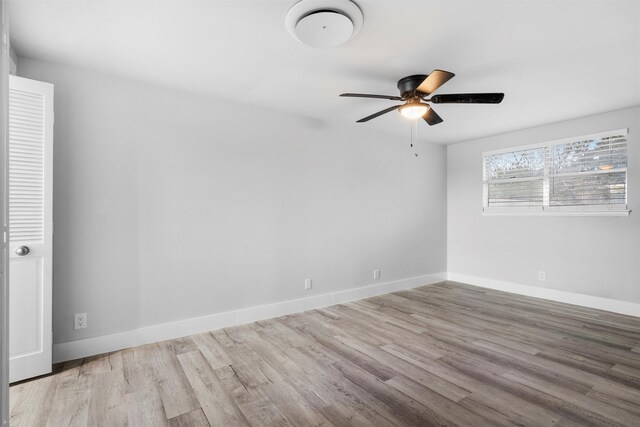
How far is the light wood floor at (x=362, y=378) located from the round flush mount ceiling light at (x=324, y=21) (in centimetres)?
239

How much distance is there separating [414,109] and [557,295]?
3473 millimetres

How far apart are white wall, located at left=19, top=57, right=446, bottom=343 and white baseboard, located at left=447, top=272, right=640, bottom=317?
159cm

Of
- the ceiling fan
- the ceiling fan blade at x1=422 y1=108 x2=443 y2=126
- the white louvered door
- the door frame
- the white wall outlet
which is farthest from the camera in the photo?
the ceiling fan blade at x1=422 y1=108 x2=443 y2=126

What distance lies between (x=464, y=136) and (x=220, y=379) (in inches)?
186

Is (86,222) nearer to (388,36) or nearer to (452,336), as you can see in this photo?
(388,36)

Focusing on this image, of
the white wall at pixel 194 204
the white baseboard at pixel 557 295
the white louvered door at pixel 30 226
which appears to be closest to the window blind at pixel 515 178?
the white baseboard at pixel 557 295

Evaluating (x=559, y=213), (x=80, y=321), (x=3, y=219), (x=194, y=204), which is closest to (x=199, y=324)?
(x=80, y=321)

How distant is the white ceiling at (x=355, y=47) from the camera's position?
189cm

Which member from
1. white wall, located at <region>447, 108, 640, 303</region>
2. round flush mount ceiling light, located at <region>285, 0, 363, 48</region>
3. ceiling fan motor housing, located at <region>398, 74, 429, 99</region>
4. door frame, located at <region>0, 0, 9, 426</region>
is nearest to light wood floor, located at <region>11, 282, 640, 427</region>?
white wall, located at <region>447, 108, 640, 303</region>

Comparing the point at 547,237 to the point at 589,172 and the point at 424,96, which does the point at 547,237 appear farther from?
the point at 424,96

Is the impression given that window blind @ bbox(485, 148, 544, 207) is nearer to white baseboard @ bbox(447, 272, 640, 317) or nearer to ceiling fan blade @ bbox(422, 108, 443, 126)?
white baseboard @ bbox(447, 272, 640, 317)

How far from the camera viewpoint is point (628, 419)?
1.80m

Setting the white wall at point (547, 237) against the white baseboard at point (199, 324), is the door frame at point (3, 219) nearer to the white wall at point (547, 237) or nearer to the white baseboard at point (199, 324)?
the white baseboard at point (199, 324)

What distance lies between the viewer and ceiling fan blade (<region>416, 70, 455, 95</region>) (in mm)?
2182
